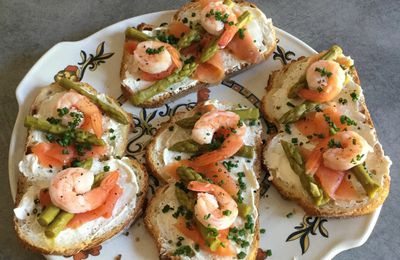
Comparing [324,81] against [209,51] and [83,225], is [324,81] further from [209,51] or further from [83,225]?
[83,225]

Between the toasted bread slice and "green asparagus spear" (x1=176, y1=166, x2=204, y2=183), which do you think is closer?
the toasted bread slice

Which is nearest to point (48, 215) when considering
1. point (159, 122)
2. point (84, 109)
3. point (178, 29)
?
point (84, 109)

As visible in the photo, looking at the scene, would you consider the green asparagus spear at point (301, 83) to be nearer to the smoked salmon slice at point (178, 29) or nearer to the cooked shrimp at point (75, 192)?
the smoked salmon slice at point (178, 29)

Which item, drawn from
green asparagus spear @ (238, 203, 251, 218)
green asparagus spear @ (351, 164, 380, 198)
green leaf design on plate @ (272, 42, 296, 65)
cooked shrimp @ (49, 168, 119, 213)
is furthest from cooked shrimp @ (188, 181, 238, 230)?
green leaf design on plate @ (272, 42, 296, 65)

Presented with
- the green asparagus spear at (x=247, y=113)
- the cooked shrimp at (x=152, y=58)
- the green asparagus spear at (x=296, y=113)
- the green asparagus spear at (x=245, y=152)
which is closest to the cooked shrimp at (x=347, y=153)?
the green asparagus spear at (x=296, y=113)

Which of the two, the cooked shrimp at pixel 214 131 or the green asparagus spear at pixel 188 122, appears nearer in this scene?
the cooked shrimp at pixel 214 131

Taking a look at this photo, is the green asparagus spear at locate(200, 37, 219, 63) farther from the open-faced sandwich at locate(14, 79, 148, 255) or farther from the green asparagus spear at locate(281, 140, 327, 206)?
the green asparagus spear at locate(281, 140, 327, 206)

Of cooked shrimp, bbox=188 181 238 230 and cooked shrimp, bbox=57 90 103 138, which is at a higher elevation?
cooked shrimp, bbox=57 90 103 138
